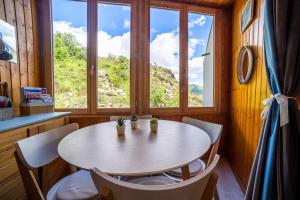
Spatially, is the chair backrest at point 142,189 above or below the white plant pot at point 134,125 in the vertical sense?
below

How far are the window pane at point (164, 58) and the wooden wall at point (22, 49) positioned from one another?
1622 millimetres

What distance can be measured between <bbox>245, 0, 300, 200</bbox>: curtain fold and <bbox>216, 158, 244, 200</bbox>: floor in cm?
69

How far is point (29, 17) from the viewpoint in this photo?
2035 millimetres

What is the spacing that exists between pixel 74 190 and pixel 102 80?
65.2 inches

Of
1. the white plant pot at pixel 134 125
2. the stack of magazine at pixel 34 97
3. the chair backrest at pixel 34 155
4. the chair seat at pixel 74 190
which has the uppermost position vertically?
the stack of magazine at pixel 34 97

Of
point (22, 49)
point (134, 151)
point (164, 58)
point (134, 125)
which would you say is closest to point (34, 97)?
point (22, 49)

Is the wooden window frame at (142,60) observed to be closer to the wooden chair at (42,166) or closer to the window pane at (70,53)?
the window pane at (70,53)

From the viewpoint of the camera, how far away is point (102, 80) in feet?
7.89

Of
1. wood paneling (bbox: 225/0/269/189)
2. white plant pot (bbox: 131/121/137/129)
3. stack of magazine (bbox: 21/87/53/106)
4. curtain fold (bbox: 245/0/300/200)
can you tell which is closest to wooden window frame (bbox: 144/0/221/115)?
wood paneling (bbox: 225/0/269/189)

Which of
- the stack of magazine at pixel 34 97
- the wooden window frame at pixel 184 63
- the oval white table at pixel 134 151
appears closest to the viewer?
the oval white table at pixel 134 151

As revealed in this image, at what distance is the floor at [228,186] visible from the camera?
173 centimetres

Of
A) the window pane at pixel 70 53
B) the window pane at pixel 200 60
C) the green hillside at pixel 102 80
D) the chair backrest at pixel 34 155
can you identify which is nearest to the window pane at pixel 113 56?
the green hillside at pixel 102 80

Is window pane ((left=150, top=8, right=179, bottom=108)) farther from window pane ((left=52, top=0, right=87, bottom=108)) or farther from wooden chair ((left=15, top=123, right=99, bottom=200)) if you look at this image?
wooden chair ((left=15, top=123, right=99, bottom=200))

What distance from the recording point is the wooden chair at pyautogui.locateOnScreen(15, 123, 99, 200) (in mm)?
814
